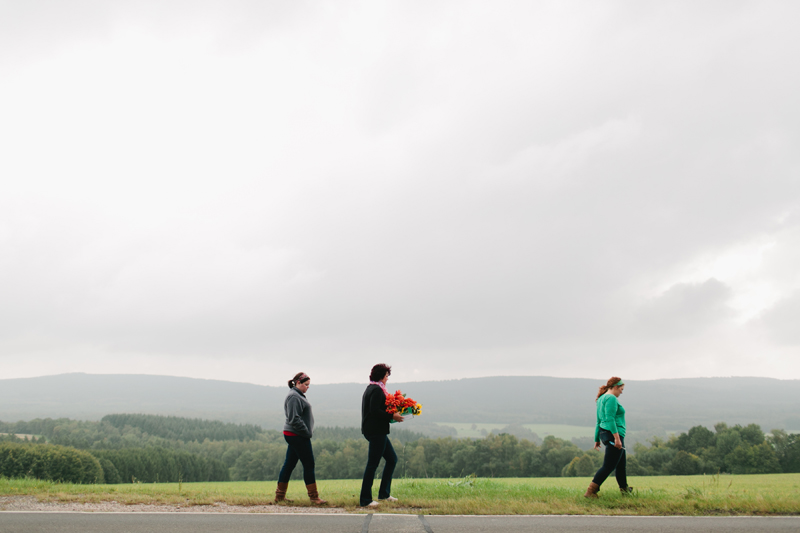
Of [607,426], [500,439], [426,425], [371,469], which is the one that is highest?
[607,426]

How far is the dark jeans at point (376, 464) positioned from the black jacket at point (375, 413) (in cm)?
13

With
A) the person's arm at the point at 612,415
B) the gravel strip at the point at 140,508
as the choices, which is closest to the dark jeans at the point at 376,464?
the gravel strip at the point at 140,508

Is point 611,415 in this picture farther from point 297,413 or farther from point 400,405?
point 297,413

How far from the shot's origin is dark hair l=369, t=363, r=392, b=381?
8984mm

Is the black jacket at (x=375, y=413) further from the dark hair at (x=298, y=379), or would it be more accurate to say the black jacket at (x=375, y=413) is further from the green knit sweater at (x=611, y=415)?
the green knit sweater at (x=611, y=415)

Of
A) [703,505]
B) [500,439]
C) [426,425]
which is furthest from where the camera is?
[426,425]

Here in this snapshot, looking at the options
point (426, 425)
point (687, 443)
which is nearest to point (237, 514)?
point (687, 443)

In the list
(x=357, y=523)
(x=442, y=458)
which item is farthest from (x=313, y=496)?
(x=442, y=458)

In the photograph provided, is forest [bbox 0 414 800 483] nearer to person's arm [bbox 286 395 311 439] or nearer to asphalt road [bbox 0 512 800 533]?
person's arm [bbox 286 395 311 439]

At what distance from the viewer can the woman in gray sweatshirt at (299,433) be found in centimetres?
891

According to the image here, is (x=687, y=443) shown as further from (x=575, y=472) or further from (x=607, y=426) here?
(x=607, y=426)

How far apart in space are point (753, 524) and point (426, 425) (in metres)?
166

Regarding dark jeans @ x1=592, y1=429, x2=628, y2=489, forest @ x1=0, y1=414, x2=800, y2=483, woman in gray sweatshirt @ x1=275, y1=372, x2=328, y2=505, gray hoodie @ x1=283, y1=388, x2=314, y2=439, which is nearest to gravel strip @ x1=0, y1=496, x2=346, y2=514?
woman in gray sweatshirt @ x1=275, y1=372, x2=328, y2=505

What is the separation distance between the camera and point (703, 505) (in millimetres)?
8508
